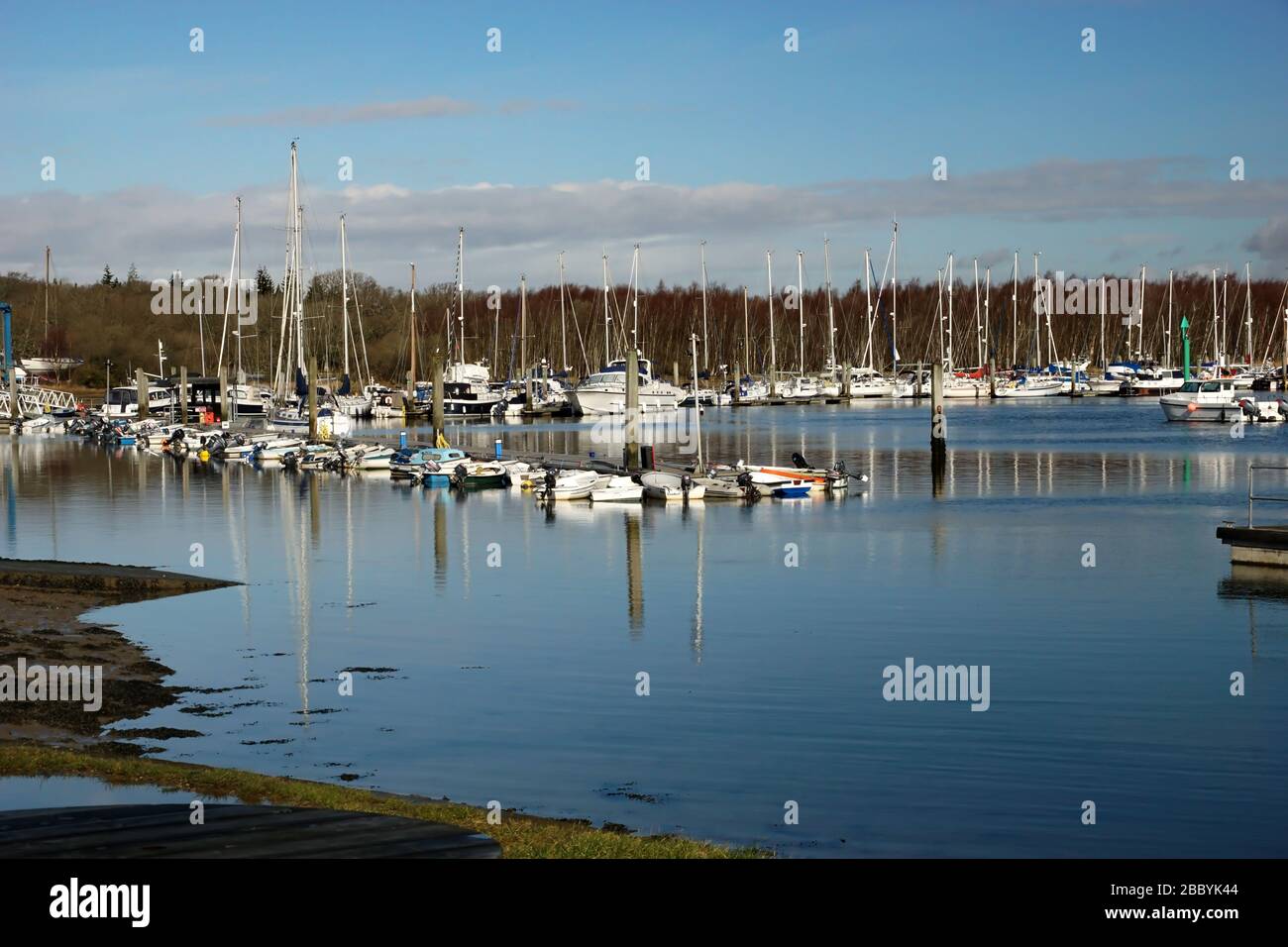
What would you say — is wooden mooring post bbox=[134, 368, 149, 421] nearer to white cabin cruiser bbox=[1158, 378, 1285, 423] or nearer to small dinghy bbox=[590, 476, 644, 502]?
small dinghy bbox=[590, 476, 644, 502]

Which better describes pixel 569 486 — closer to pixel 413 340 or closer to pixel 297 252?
pixel 297 252

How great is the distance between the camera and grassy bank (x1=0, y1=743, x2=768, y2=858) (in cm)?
1465

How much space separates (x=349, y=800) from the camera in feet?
56.4

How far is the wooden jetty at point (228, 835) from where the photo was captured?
12.1 m

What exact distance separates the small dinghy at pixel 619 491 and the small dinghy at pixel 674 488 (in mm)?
564

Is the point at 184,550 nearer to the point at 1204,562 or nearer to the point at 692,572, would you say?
the point at 692,572

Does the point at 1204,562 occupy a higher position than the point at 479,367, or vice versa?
the point at 479,367

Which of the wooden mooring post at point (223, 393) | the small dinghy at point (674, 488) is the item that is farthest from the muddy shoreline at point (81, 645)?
the wooden mooring post at point (223, 393)

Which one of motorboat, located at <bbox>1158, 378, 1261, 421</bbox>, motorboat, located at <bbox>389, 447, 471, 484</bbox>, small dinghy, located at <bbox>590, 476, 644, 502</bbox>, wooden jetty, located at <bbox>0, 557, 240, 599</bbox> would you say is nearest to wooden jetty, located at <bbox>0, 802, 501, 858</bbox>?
wooden jetty, located at <bbox>0, 557, 240, 599</bbox>

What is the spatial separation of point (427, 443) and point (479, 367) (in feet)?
178

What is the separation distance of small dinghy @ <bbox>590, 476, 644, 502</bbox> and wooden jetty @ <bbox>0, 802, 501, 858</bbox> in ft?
172

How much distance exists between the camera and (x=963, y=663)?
30141 mm
